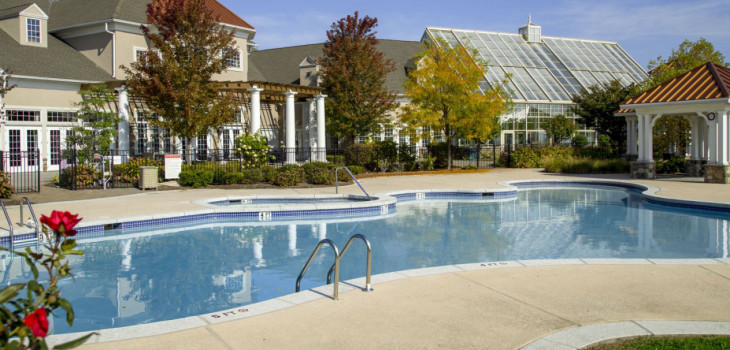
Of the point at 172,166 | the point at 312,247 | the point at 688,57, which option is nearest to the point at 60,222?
the point at 312,247

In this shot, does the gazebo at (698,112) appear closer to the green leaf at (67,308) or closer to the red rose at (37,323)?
the green leaf at (67,308)

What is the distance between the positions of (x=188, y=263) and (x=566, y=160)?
22.4 m

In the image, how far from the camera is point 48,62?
2572 cm

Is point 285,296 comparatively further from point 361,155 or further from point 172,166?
point 361,155

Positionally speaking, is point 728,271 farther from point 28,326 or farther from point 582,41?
point 582,41

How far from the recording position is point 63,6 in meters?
31.3

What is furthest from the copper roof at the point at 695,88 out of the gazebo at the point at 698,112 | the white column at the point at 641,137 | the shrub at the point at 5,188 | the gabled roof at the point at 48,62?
the gabled roof at the point at 48,62

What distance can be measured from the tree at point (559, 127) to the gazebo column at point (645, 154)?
38.2 ft

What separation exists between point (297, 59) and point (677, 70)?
23.3 m

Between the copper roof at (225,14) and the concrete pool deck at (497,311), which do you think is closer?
the concrete pool deck at (497,311)

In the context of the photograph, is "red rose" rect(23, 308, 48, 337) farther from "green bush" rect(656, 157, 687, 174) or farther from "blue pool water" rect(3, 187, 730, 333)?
"green bush" rect(656, 157, 687, 174)

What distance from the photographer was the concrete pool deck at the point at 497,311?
5.14 meters

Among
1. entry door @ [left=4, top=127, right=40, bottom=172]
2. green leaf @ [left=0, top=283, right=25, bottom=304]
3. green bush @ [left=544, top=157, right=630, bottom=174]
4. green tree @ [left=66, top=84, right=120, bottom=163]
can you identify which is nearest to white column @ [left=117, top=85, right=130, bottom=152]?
green tree @ [left=66, top=84, right=120, bottom=163]

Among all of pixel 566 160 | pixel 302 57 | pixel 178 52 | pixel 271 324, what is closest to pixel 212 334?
pixel 271 324
